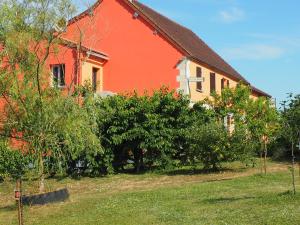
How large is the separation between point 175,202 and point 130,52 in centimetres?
1790

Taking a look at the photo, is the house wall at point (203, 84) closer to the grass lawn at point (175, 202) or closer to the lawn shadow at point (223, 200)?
the grass lawn at point (175, 202)

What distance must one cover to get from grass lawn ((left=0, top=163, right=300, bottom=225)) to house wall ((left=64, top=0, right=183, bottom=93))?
11.3 m

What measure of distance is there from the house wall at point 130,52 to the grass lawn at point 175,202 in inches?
446

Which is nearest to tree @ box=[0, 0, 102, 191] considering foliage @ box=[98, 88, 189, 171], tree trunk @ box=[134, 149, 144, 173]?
foliage @ box=[98, 88, 189, 171]

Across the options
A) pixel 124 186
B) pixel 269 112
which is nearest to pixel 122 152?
pixel 124 186

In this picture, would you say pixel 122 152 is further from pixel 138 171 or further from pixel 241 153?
pixel 241 153

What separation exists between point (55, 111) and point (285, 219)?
613cm

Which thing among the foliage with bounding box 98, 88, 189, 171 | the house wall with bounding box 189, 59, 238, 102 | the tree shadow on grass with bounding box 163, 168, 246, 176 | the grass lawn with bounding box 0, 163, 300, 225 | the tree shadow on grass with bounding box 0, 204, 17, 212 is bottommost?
the tree shadow on grass with bounding box 0, 204, 17, 212

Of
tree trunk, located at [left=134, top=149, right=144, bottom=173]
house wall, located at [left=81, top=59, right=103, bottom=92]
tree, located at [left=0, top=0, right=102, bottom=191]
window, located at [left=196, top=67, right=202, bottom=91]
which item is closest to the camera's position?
tree, located at [left=0, top=0, right=102, bottom=191]

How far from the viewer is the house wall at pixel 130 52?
28.1 m

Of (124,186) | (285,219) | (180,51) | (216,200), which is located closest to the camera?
(285,219)

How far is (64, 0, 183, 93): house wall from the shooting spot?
28.1m

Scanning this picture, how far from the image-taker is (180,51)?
27.8 metres

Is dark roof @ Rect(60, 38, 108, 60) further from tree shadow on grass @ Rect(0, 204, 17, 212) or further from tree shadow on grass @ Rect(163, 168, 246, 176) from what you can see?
tree shadow on grass @ Rect(163, 168, 246, 176)
